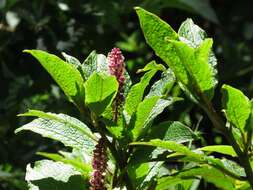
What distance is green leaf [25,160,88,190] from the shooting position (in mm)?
867

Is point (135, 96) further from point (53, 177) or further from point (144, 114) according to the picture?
point (53, 177)

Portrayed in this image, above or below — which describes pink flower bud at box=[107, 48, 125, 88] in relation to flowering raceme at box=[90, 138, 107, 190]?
above

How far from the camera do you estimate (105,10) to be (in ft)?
6.38

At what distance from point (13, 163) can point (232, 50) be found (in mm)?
1033

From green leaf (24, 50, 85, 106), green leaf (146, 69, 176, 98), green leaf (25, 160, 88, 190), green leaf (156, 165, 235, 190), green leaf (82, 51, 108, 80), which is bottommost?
green leaf (156, 165, 235, 190)

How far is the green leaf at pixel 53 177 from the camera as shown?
2.84 feet

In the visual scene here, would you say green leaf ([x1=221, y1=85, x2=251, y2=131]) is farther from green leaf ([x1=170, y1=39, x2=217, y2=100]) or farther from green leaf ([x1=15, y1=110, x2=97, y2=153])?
green leaf ([x1=15, y1=110, x2=97, y2=153])

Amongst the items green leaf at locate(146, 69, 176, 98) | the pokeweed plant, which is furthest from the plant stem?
green leaf at locate(146, 69, 176, 98)

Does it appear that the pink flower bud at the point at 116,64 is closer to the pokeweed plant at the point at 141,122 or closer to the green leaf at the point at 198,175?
the pokeweed plant at the point at 141,122

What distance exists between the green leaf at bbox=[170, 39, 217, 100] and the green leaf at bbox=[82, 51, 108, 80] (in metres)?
0.14

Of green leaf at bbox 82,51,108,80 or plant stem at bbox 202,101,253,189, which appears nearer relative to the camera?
plant stem at bbox 202,101,253,189

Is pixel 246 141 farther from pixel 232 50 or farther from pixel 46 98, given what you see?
pixel 232 50

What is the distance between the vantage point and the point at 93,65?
2.96ft

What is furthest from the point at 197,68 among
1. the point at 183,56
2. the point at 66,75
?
the point at 66,75
